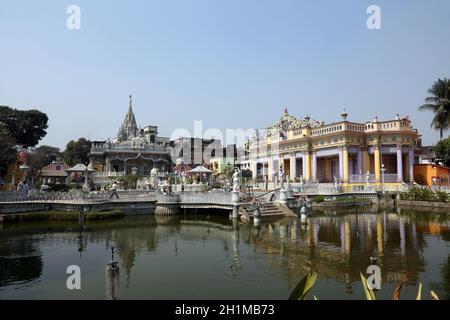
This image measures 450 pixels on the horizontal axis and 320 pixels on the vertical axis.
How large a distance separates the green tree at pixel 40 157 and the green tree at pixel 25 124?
2723 millimetres

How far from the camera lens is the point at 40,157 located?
212ft

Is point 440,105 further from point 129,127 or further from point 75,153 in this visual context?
point 75,153

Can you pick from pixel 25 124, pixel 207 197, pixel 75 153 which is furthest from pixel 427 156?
pixel 75 153

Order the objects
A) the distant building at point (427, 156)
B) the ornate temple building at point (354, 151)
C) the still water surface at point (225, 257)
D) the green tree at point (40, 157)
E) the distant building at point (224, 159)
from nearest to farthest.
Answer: the still water surface at point (225, 257)
the ornate temple building at point (354, 151)
the distant building at point (427, 156)
the green tree at point (40, 157)
the distant building at point (224, 159)

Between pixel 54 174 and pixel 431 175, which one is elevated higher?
pixel 54 174

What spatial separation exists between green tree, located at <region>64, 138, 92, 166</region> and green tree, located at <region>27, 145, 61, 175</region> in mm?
3824

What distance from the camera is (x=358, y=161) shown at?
3750 cm

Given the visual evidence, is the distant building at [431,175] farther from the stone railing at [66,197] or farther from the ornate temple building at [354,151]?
the stone railing at [66,197]

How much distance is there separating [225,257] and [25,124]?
180ft

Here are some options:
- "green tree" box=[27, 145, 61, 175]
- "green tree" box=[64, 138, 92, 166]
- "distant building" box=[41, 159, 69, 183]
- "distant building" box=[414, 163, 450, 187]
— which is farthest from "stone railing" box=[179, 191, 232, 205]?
"green tree" box=[64, 138, 92, 166]

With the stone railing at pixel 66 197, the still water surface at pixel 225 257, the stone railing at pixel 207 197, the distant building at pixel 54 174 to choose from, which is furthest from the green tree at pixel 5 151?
the distant building at pixel 54 174

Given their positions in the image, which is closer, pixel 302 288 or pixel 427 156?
pixel 302 288

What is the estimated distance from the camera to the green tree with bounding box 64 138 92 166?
2975 inches

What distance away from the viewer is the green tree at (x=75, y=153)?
248 ft
